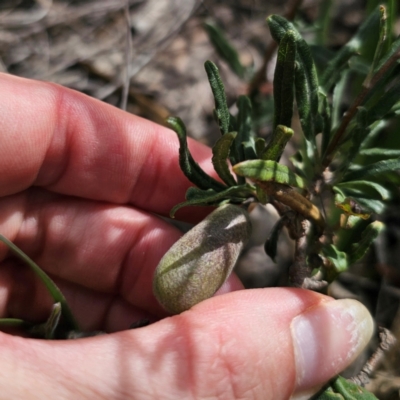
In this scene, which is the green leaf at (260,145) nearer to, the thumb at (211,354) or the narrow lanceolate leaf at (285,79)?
the narrow lanceolate leaf at (285,79)

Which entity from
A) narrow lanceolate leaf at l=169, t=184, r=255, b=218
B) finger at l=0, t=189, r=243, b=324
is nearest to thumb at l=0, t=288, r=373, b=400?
narrow lanceolate leaf at l=169, t=184, r=255, b=218

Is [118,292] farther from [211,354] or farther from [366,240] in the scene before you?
[366,240]

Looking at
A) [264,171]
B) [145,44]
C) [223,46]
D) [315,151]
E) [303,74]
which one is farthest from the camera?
[145,44]

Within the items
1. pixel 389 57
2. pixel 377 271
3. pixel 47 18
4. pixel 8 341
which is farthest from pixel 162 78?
pixel 8 341

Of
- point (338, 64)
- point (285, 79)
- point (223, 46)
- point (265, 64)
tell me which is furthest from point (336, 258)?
point (223, 46)

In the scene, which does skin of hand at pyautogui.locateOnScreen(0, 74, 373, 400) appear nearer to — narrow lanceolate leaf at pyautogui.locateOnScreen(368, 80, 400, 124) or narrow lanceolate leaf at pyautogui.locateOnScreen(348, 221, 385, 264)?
narrow lanceolate leaf at pyautogui.locateOnScreen(348, 221, 385, 264)

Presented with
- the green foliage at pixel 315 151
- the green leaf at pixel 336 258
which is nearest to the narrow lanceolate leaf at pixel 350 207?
the green foliage at pixel 315 151
